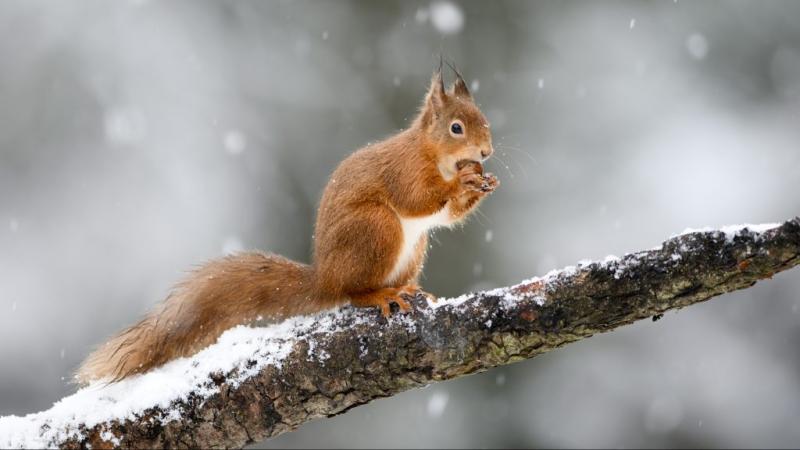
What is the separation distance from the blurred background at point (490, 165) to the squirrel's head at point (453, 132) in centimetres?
134

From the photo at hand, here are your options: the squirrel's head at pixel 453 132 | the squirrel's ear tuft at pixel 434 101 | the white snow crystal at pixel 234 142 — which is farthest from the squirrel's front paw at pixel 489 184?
the white snow crystal at pixel 234 142

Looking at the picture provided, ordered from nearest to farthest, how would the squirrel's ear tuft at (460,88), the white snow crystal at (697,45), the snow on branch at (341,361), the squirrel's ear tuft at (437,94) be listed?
the snow on branch at (341,361), the squirrel's ear tuft at (437,94), the squirrel's ear tuft at (460,88), the white snow crystal at (697,45)

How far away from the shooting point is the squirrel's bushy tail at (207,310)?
2348mm

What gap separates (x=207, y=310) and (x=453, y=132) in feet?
3.13

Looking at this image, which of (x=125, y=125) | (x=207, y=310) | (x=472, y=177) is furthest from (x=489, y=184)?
(x=125, y=125)

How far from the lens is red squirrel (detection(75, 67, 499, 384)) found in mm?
2393

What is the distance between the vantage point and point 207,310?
2.48 m

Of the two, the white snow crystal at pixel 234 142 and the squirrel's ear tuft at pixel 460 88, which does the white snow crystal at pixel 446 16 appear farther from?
the squirrel's ear tuft at pixel 460 88

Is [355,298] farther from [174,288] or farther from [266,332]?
[174,288]

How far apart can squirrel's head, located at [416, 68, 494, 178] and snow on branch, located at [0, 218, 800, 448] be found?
2.10 ft

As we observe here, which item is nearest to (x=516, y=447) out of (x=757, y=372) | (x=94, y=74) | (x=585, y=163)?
(x=757, y=372)

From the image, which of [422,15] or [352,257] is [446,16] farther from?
[352,257]

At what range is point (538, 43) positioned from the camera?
4.81 meters

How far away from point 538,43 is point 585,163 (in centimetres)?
80
